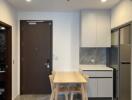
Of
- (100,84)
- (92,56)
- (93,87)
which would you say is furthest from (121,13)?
(93,87)

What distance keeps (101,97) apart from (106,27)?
6.62 ft

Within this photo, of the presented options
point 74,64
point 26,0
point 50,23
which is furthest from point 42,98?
point 26,0

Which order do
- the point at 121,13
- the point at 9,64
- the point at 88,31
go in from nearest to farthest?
the point at 121,13
the point at 9,64
the point at 88,31

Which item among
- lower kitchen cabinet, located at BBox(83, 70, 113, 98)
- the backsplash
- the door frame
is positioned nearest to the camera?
the door frame

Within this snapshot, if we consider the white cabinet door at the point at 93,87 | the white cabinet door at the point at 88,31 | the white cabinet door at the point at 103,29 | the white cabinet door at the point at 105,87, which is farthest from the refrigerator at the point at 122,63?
the white cabinet door at the point at 88,31

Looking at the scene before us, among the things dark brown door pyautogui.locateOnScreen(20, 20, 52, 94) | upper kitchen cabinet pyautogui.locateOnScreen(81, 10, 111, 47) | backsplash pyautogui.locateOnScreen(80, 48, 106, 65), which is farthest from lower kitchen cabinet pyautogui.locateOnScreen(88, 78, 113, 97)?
dark brown door pyautogui.locateOnScreen(20, 20, 52, 94)

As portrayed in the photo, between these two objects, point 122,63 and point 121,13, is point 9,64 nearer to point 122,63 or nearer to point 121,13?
point 122,63

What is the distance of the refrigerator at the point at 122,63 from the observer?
15.6 feet

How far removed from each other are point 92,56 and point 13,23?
2577mm

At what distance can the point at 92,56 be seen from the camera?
6.40 m

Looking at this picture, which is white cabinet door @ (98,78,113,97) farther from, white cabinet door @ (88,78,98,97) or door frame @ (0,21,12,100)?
door frame @ (0,21,12,100)

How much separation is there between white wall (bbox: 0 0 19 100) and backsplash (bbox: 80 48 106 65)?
2.02 metres

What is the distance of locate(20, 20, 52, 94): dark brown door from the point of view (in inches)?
253

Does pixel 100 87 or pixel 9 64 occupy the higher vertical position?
pixel 9 64
